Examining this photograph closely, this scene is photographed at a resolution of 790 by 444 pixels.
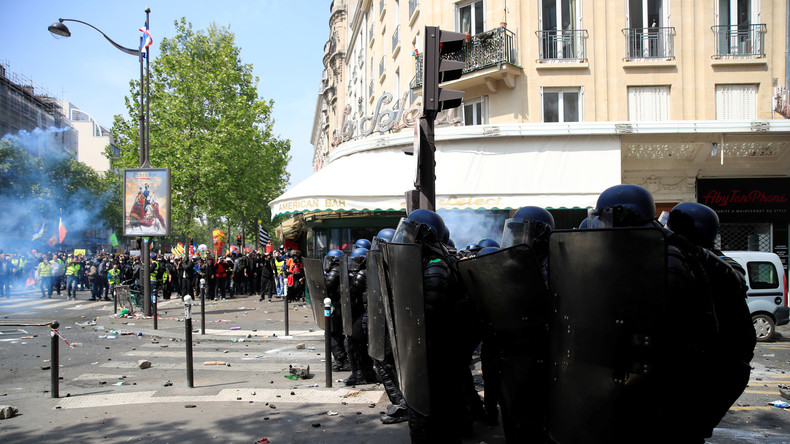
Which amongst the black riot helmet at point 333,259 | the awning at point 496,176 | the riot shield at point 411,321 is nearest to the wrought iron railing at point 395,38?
the awning at point 496,176

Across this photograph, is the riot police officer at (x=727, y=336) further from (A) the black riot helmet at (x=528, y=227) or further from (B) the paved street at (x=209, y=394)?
(A) the black riot helmet at (x=528, y=227)

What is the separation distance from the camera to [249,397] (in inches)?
238

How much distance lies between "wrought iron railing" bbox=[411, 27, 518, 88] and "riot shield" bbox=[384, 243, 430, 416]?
12479 millimetres

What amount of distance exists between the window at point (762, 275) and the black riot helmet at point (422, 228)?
881 cm

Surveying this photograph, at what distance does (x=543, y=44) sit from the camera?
1512 centimetres

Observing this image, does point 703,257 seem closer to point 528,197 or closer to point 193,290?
point 528,197

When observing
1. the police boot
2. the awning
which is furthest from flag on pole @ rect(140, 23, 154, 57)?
the police boot

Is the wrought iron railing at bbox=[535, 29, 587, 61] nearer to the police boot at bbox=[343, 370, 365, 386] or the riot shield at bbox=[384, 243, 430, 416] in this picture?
the police boot at bbox=[343, 370, 365, 386]

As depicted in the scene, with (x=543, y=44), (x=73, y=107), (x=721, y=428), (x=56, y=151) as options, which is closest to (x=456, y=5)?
(x=543, y=44)

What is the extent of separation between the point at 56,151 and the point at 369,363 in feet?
158

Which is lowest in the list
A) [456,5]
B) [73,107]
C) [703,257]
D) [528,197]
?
[703,257]

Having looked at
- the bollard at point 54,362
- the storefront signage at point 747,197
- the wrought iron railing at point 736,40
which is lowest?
the bollard at point 54,362

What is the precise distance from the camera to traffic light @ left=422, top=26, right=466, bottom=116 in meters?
6.61

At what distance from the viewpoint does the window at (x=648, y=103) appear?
48.5 feet
